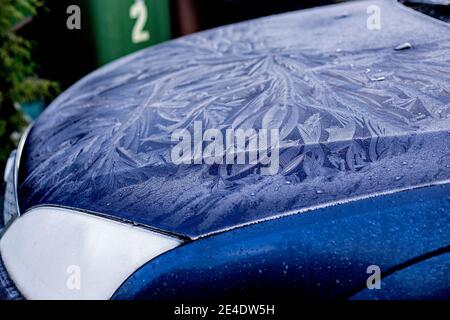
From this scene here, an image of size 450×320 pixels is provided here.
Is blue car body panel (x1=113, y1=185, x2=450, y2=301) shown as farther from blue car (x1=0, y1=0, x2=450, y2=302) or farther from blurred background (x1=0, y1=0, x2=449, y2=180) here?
blurred background (x1=0, y1=0, x2=449, y2=180)

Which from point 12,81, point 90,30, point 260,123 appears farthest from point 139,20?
point 260,123

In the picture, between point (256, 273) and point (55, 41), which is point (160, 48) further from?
point (55, 41)

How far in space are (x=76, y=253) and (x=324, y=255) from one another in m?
0.59

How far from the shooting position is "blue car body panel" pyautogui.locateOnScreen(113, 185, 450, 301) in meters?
1.16

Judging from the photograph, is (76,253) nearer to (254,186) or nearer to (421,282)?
(254,186)

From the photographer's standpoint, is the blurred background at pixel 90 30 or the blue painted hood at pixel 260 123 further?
the blurred background at pixel 90 30

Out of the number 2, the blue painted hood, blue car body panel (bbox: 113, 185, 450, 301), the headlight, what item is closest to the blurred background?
the number 2

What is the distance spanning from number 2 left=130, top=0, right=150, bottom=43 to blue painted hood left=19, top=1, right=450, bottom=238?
2.21 m

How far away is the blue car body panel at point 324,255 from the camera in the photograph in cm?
116

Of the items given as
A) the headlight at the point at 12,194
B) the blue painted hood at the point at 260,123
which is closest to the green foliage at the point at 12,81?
the blue painted hood at the point at 260,123

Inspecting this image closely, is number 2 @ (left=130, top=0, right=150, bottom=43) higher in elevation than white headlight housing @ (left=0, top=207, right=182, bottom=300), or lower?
higher

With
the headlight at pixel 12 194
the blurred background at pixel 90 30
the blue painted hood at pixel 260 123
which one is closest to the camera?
the blue painted hood at pixel 260 123

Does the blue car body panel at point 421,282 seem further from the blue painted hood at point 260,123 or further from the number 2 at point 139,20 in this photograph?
the number 2 at point 139,20
